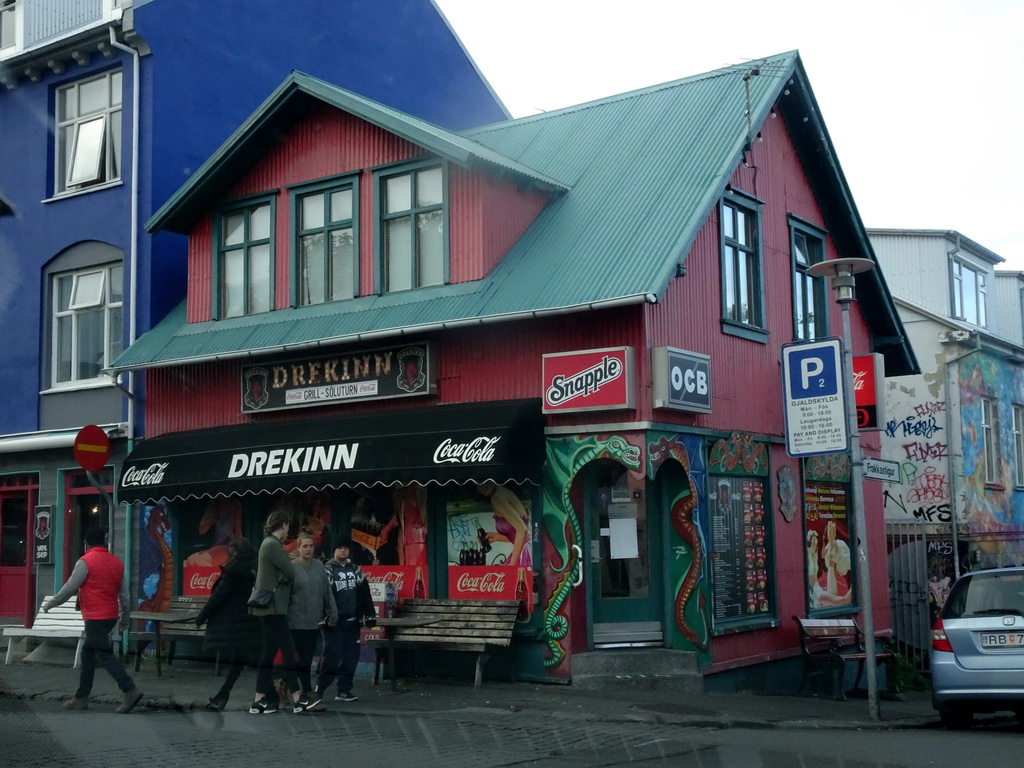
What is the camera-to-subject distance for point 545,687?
13.5 metres

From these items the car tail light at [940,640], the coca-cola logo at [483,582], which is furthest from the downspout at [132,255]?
the car tail light at [940,640]

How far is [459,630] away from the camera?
13.9 m

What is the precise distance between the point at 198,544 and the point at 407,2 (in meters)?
11.5

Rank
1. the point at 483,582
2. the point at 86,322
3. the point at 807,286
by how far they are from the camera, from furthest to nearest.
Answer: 1. the point at 86,322
2. the point at 807,286
3. the point at 483,582

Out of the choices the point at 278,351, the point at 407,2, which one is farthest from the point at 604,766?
the point at 407,2

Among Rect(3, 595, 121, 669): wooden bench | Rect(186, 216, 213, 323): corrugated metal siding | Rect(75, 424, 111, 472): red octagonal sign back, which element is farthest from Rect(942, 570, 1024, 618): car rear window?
Rect(3, 595, 121, 669): wooden bench

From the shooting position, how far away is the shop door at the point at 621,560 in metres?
14.0

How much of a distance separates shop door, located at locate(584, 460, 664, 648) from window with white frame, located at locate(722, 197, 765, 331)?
2.60 m

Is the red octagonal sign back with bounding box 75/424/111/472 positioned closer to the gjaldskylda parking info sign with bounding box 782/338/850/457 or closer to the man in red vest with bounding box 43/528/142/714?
the man in red vest with bounding box 43/528/142/714

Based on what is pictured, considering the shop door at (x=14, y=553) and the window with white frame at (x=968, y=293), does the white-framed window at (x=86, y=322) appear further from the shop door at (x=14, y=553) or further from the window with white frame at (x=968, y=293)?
the window with white frame at (x=968, y=293)

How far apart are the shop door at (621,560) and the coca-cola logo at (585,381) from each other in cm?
98

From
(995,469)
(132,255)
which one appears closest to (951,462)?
(995,469)

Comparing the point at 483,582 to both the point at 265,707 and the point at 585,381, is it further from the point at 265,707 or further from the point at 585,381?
the point at 265,707

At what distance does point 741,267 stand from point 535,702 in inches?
259
